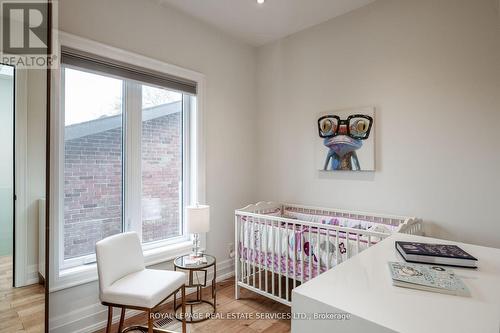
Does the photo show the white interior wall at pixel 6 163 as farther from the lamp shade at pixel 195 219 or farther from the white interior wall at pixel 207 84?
the lamp shade at pixel 195 219

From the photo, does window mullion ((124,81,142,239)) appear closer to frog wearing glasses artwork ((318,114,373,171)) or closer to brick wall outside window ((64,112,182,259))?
brick wall outside window ((64,112,182,259))

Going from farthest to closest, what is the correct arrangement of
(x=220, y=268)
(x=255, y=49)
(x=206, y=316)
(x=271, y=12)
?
1. (x=255, y=49)
2. (x=220, y=268)
3. (x=271, y=12)
4. (x=206, y=316)

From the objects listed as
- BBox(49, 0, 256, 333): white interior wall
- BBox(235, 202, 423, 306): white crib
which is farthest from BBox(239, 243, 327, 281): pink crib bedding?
BBox(49, 0, 256, 333): white interior wall

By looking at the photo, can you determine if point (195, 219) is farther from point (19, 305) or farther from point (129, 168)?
point (19, 305)

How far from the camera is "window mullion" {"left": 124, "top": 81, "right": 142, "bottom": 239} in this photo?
2.40m

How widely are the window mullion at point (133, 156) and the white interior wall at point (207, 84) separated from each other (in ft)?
1.28

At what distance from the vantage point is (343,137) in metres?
2.68

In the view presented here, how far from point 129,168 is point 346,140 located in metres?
2.00

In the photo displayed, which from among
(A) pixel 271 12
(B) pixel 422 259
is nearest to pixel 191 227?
(B) pixel 422 259

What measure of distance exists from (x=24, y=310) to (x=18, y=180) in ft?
2.40

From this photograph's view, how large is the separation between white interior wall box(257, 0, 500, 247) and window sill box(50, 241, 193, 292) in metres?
1.37

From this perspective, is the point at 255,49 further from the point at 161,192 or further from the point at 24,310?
the point at 24,310

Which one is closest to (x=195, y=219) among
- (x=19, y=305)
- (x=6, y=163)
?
(x=19, y=305)

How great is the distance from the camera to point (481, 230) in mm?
2004
